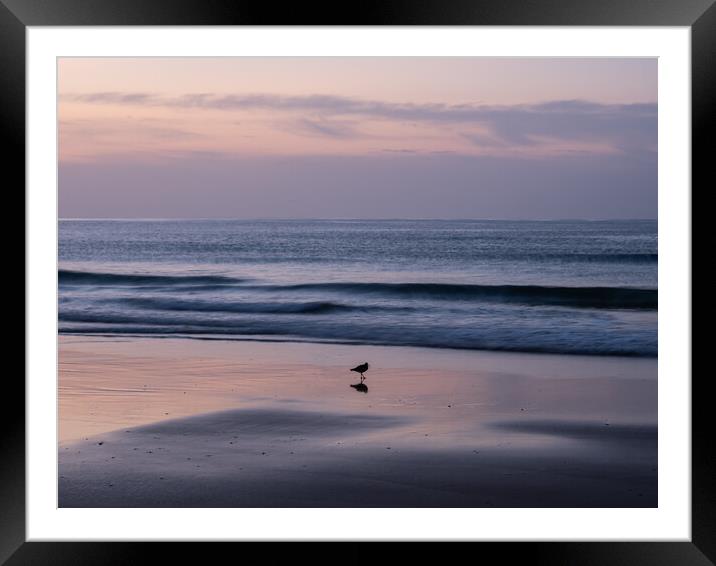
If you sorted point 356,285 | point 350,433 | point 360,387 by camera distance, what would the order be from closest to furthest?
point 350,433 < point 360,387 < point 356,285

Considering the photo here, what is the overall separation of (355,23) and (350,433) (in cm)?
252

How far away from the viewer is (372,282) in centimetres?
1568

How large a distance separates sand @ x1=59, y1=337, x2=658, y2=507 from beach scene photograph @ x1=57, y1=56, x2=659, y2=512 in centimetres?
2

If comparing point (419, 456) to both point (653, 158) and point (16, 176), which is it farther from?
point (653, 158)

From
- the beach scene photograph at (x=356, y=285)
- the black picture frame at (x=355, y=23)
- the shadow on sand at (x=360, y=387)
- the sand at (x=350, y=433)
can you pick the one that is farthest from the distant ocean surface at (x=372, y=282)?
the black picture frame at (x=355, y=23)

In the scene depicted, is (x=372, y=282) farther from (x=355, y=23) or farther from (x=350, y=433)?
(x=355, y=23)

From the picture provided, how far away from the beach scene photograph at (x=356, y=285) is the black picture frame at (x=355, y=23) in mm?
893

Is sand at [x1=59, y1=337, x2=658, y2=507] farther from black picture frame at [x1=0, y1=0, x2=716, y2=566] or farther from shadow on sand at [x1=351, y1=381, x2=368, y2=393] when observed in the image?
black picture frame at [x1=0, y1=0, x2=716, y2=566]

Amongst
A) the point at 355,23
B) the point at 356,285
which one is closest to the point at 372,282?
the point at 356,285

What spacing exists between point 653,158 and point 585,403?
62.1 ft

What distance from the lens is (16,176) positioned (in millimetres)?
2322

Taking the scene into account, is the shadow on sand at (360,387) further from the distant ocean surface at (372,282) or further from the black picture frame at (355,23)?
the black picture frame at (355,23)

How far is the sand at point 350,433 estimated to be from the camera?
3.41m

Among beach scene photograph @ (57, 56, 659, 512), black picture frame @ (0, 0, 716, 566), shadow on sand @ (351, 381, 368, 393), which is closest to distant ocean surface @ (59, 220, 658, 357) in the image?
beach scene photograph @ (57, 56, 659, 512)
